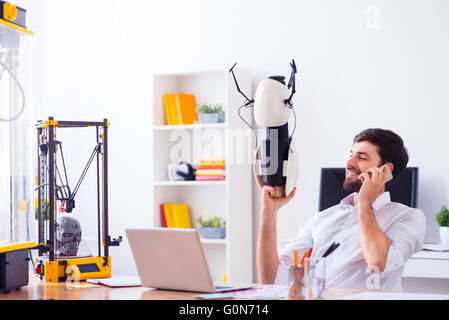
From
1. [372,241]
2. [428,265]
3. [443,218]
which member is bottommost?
[428,265]

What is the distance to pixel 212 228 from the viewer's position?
4.43 meters

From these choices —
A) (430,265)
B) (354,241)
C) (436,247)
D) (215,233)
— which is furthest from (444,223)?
(354,241)

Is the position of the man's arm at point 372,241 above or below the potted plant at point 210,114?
below

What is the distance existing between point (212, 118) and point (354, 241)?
7.30 feet

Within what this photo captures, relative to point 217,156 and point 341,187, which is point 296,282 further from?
point 217,156

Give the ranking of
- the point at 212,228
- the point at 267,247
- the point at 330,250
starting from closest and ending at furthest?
1. the point at 330,250
2. the point at 267,247
3. the point at 212,228

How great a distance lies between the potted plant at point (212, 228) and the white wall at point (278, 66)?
0.84ft

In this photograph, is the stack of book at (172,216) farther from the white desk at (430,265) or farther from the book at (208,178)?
the white desk at (430,265)

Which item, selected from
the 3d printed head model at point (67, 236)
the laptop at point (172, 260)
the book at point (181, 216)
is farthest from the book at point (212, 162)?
the laptop at point (172, 260)

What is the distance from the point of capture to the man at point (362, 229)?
228 centimetres

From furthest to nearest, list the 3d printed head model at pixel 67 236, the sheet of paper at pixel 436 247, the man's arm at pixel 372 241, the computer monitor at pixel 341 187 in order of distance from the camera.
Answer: the computer monitor at pixel 341 187
the sheet of paper at pixel 436 247
the 3d printed head model at pixel 67 236
the man's arm at pixel 372 241

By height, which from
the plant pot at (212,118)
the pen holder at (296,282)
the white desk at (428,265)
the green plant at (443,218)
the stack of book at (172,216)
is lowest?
the white desk at (428,265)

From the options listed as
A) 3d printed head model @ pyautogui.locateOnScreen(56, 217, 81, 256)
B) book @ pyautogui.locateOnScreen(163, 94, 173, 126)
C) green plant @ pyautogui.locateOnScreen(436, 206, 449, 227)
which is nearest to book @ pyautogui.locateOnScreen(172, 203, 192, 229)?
book @ pyautogui.locateOnScreen(163, 94, 173, 126)

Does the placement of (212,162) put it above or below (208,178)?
above
